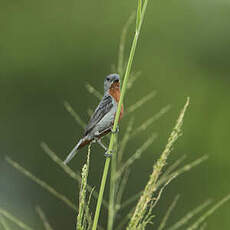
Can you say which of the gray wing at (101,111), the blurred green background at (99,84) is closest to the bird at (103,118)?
the gray wing at (101,111)

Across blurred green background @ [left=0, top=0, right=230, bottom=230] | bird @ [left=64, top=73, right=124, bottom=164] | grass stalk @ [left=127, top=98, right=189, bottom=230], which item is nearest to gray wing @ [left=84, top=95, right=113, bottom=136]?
bird @ [left=64, top=73, right=124, bottom=164]

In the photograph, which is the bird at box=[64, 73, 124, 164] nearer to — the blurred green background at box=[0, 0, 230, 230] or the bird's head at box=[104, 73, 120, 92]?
the bird's head at box=[104, 73, 120, 92]

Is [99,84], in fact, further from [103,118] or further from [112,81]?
[103,118]

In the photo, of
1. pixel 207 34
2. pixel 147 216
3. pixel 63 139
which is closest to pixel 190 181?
pixel 63 139

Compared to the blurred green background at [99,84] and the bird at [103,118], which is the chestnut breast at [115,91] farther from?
the blurred green background at [99,84]

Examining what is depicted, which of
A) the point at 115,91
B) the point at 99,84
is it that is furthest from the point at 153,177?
the point at 99,84

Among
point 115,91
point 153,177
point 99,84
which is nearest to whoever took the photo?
point 153,177
